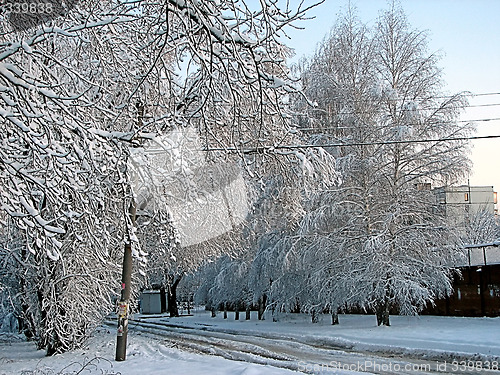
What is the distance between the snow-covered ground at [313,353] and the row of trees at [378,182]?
5.64 feet

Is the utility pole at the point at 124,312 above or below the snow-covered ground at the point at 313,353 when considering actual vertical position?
above

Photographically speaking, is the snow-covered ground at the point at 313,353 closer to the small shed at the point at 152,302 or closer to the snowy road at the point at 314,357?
the snowy road at the point at 314,357

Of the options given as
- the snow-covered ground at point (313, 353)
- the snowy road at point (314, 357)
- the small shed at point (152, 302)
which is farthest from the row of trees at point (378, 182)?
the small shed at point (152, 302)

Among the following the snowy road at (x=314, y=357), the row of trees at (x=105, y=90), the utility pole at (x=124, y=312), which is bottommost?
the snowy road at (x=314, y=357)

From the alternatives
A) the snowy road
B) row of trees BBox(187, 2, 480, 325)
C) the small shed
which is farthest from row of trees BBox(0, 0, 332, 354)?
the small shed

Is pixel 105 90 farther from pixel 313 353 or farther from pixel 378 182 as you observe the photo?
pixel 378 182

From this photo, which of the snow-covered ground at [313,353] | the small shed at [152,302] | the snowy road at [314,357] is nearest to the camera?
the snow-covered ground at [313,353]

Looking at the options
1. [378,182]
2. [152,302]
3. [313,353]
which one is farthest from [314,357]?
[152,302]

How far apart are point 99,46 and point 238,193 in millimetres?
8501

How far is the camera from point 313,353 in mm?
13273

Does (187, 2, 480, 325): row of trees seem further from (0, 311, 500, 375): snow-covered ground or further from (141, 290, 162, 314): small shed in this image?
(141, 290, 162, 314): small shed

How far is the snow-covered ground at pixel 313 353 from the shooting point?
10.1m

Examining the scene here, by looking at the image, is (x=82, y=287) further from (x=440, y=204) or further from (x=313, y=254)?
(x=440, y=204)

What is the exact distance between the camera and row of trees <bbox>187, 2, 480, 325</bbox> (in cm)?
1806
